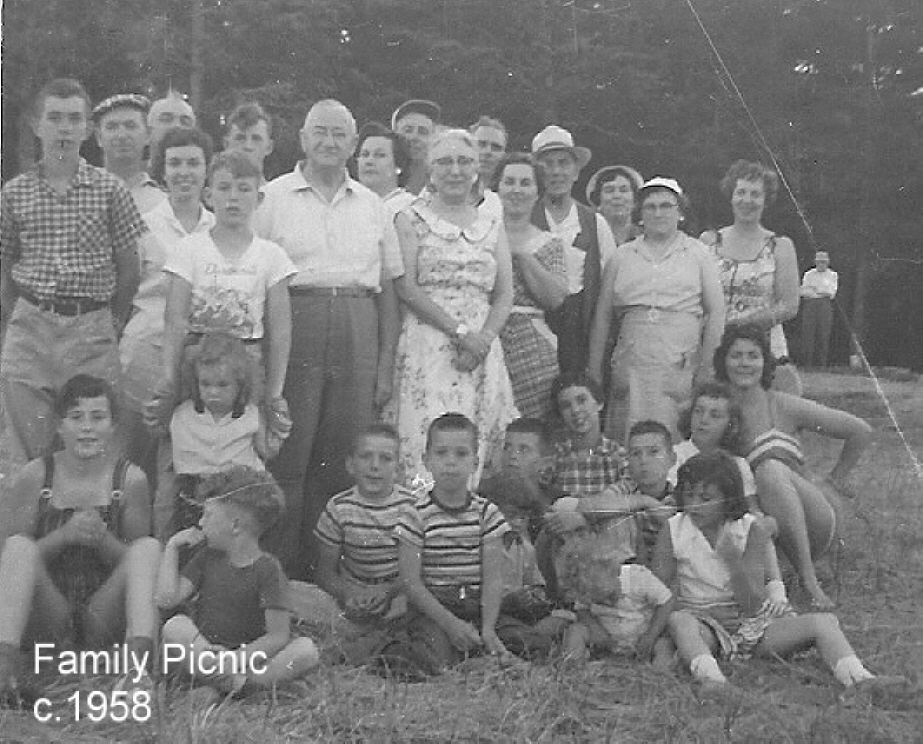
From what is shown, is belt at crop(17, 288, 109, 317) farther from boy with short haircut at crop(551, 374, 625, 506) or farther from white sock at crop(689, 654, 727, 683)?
white sock at crop(689, 654, 727, 683)

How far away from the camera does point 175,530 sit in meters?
4.35

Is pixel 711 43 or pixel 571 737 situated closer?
pixel 571 737

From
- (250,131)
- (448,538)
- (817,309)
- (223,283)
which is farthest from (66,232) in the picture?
(817,309)

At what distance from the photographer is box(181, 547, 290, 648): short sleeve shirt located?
164 inches

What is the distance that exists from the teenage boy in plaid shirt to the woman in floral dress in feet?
3.02

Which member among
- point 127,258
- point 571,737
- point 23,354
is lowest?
point 571,737

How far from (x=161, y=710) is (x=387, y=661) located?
76 cm

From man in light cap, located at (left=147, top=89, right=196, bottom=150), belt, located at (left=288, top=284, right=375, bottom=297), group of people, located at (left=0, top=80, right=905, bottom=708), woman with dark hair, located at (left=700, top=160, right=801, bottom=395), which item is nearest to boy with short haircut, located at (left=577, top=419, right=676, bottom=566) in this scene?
group of people, located at (left=0, top=80, right=905, bottom=708)

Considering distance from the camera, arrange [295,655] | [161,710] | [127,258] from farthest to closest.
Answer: [127,258] < [295,655] < [161,710]

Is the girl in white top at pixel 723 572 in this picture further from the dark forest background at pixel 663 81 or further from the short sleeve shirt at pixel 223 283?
the short sleeve shirt at pixel 223 283

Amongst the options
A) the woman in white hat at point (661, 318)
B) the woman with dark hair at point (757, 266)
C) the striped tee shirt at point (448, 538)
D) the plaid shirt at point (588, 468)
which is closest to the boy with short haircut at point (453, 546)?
the striped tee shirt at point (448, 538)

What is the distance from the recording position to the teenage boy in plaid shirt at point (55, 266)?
4287mm

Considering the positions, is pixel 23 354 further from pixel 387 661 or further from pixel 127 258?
pixel 387 661

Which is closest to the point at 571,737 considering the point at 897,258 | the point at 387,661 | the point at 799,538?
the point at 387,661
